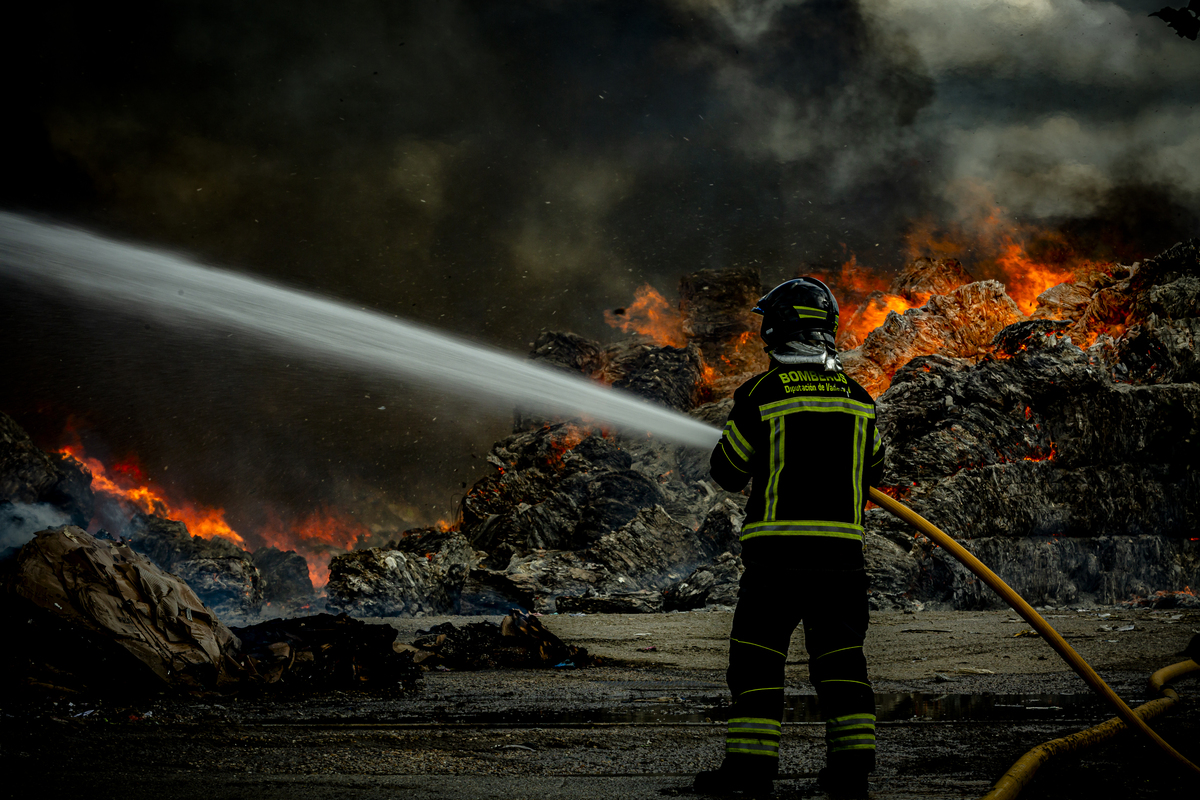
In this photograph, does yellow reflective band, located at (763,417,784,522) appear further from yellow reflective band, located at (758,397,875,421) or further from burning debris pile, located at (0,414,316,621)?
burning debris pile, located at (0,414,316,621)

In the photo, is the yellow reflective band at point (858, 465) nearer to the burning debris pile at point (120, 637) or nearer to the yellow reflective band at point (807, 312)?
the yellow reflective band at point (807, 312)

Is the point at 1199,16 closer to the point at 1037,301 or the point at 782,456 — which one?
the point at 782,456

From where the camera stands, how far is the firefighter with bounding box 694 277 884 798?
2578mm

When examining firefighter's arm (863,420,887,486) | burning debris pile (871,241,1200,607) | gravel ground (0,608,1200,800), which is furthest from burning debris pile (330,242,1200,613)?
firefighter's arm (863,420,887,486)

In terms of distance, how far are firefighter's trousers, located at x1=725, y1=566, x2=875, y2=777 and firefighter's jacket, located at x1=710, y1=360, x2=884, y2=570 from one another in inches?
3.1

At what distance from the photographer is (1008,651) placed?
7.00 m

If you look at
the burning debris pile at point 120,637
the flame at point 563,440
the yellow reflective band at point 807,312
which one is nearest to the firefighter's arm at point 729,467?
the yellow reflective band at point 807,312

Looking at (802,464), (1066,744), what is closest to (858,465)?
(802,464)

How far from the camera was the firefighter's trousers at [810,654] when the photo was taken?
2.60m

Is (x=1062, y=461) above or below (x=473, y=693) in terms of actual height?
above

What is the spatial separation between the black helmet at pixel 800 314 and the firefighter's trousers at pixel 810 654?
3.12 ft

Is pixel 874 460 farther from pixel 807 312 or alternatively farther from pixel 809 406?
pixel 807 312

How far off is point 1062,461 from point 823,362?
20110 mm

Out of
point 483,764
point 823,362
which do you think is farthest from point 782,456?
point 483,764
